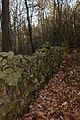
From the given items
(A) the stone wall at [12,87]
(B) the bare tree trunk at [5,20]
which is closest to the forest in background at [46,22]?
(B) the bare tree trunk at [5,20]

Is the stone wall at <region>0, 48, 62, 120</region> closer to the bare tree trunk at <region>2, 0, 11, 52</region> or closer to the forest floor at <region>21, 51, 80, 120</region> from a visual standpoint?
the forest floor at <region>21, 51, 80, 120</region>

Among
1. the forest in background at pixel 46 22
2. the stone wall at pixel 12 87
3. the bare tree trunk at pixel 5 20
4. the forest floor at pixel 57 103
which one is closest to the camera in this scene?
the stone wall at pixel 12 87

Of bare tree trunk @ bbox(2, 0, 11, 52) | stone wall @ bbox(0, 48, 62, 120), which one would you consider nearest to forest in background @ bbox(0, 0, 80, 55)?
bare tree trunk @ bbox(2, 0, 11, 52)

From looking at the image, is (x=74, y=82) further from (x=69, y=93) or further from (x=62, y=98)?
(x=62, y=98)

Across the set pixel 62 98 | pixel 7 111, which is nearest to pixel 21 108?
pixel 7 111

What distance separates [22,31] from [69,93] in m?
30.5

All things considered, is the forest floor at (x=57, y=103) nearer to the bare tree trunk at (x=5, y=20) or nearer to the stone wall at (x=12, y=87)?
the stone wall at (x=12, y=87)

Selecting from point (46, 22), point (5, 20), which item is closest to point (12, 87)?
point (5, 20)

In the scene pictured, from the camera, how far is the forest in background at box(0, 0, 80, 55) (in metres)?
21.6

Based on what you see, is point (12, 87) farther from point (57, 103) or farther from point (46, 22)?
point (46, 22)

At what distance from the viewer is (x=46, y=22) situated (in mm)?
33938

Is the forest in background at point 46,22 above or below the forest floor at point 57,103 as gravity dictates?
above

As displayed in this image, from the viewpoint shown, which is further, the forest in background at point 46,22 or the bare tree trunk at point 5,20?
the forest in background at point 46,22

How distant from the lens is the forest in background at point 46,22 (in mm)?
21641
